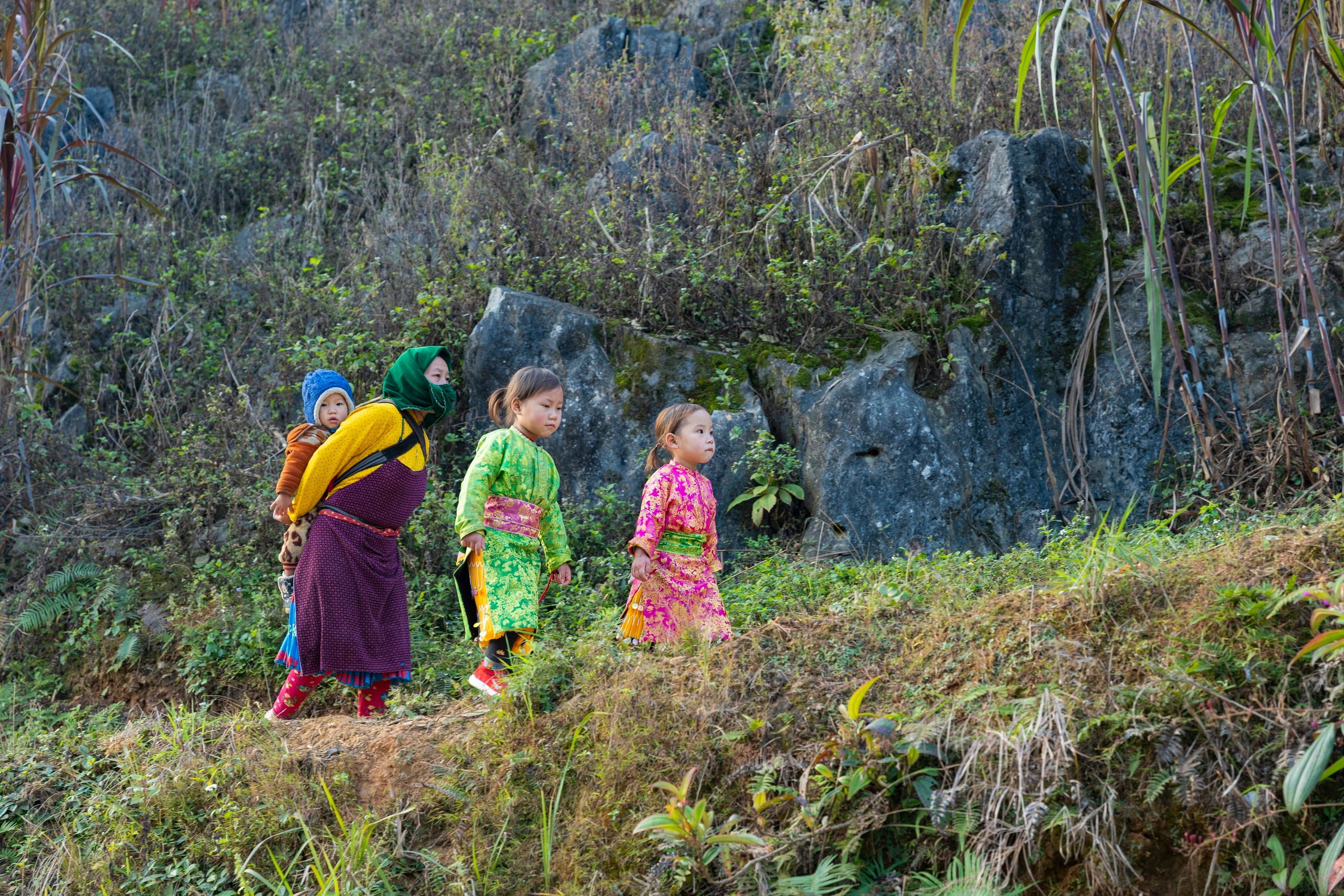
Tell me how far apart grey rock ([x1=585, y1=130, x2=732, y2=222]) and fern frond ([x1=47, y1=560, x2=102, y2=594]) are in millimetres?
4112

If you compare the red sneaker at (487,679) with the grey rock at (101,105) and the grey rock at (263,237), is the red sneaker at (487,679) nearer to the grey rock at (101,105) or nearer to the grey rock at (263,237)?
the grey rock at (263,237)

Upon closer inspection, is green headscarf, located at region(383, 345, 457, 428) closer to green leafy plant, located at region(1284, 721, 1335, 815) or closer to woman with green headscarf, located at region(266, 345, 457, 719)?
woman with green headscarf, located at region(266, 345, 457, 719)

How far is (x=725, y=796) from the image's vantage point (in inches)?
119

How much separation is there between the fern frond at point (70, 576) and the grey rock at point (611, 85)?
495 centimetres

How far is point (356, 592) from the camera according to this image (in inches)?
178

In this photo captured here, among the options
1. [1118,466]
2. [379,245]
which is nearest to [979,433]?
[1118,466]

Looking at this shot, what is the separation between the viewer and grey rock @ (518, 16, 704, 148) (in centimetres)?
936

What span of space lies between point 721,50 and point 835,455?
210 inches

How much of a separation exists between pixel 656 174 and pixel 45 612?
4.90 m

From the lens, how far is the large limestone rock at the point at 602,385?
6.30m

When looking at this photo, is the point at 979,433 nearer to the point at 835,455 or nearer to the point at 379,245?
the point at 835,455

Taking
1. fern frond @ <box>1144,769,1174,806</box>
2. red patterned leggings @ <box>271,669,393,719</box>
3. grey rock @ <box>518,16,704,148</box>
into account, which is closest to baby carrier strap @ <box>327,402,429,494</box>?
red patterned leggings @ <box>271,669,393,719</box>

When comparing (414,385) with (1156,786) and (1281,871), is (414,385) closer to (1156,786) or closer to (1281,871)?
(1156,786)

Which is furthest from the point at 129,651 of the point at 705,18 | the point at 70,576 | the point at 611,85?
the point at 705,18
